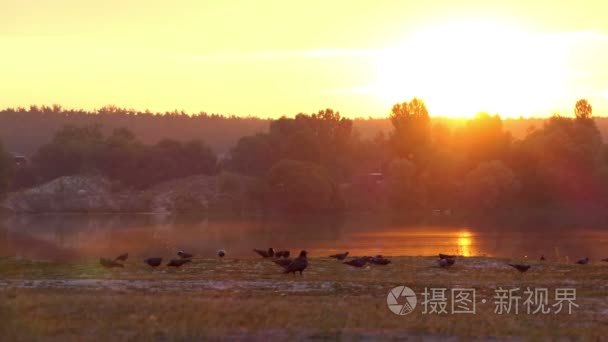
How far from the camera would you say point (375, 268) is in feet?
99.8

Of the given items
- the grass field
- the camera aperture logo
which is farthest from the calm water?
the camera aperture logo

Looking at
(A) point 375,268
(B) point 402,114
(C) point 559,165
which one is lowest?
(A) point 375,268

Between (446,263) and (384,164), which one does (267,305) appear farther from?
(384,164)

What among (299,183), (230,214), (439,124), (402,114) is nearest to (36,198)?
(230,214)

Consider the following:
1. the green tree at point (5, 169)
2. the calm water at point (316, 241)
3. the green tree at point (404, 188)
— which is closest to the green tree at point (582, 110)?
the green tree at point (404, 188)

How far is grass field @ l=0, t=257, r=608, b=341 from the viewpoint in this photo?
15422 millimetres

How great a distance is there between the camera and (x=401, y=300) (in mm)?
20578

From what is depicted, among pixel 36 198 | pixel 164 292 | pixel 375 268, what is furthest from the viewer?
pixel 36 198

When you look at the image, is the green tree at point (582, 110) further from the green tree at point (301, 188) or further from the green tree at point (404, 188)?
the green tree at point (301, 188)

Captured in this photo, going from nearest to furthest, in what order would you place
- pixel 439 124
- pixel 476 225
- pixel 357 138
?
pixel 476 225 < pixel 439 124 < pixel 357 138

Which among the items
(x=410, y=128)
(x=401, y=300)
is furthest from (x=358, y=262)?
(x=410, y=128)

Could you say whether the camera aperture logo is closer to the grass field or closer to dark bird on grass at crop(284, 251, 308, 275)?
the grass field

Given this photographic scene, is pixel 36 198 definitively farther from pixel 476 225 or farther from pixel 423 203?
pixel 476 225

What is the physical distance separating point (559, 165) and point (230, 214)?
4283cm
